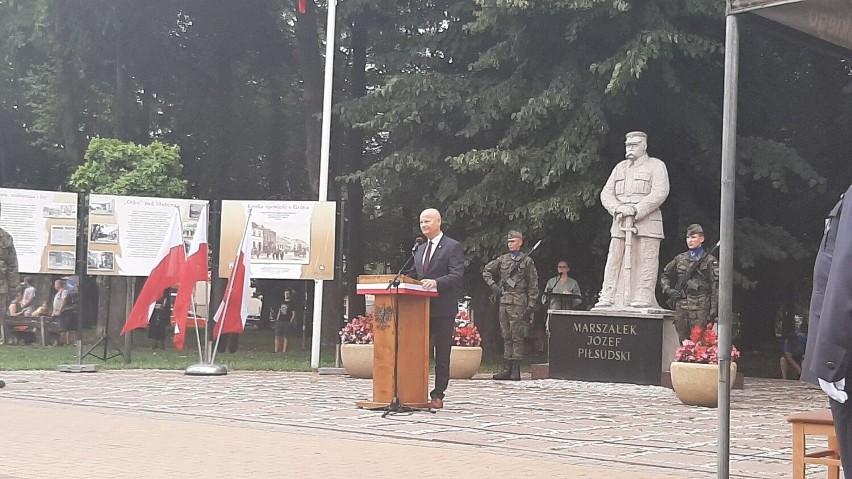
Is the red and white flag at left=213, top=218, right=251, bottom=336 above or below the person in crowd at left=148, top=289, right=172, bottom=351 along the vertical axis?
above

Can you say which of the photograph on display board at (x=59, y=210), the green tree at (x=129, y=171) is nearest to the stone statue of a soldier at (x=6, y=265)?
the photograph on display board at (x=59, y=210)

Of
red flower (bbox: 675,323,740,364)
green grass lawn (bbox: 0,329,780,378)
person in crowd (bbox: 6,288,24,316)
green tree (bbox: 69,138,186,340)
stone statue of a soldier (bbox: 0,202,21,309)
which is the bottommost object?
green grass lawn (bbox: 0,329,780,378)

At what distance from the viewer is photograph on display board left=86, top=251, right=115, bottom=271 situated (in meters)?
16.8

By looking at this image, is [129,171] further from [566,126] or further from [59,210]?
[566,126]

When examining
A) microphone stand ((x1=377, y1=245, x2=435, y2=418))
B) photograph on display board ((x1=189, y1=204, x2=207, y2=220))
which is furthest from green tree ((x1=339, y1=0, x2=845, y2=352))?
microphone stand ((x1=377, y1=245, x2=435, y2=418))

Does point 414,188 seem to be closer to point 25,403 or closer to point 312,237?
point 312,237

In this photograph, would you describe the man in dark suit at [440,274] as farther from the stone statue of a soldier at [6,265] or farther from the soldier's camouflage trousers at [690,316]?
the stone statue of a soldier at [6,265]

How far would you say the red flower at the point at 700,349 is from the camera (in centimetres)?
1321

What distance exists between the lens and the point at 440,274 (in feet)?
36.8

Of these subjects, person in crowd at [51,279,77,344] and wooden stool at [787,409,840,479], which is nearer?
wooden stool at [787,409,840,479]

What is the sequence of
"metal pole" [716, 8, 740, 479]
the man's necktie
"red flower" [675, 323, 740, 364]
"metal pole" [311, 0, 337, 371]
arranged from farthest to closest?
"metal pole" [311, 0, 337, 371]
"red flower" [675, 323, 740, 364]
the man's necktie
"metal pole" [716, 8, 740, 479]

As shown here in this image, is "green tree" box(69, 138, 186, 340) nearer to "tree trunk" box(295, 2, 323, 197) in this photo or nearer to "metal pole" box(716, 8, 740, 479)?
"tree trunk" box(295, 2, 323, 197)

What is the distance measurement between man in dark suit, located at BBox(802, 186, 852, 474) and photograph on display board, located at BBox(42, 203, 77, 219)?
1404 cm

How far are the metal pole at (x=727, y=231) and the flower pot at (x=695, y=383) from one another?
6.48 meters
